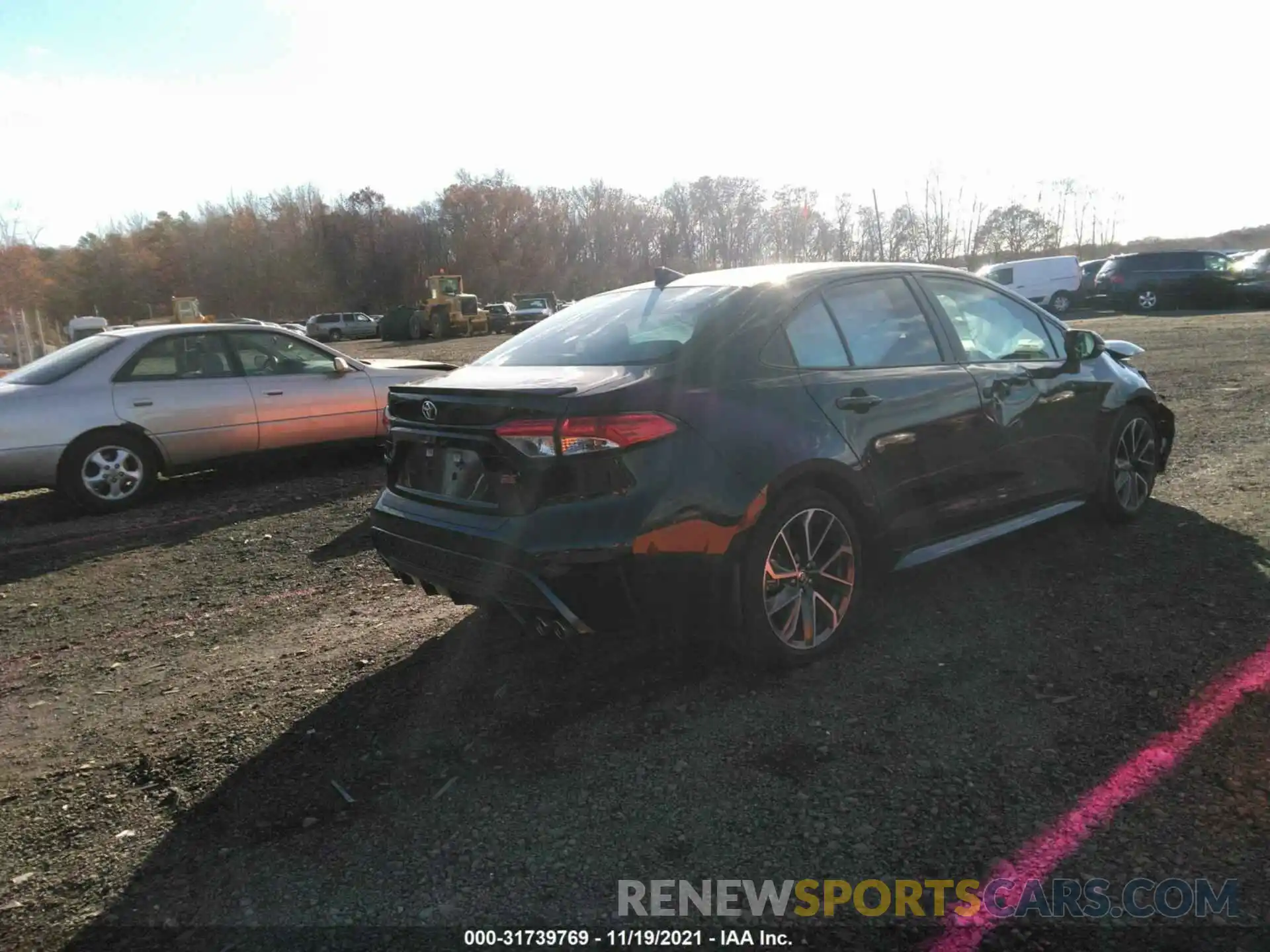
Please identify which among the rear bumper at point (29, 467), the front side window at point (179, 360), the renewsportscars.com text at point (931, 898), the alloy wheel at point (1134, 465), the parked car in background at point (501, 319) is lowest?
the renewsportscars.com text at point (931, 898)

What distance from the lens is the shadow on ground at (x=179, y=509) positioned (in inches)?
244

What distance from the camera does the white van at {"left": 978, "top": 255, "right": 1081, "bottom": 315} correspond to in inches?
1179

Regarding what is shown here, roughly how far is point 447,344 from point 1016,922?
34.9m

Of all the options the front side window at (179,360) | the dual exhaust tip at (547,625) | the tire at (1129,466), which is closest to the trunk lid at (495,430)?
the dual exhaust tip at (547,625)

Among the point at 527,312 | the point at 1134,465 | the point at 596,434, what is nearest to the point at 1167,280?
the point at 1134,465

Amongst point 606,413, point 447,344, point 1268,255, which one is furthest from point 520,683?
point 447,344

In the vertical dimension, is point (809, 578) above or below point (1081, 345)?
below

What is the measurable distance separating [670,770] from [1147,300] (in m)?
29.0

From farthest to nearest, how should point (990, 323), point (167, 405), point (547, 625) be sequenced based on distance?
point (167, 405) < point (990, 323) < point (547, 625)

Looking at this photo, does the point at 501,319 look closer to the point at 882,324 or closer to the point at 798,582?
the point at 882,324

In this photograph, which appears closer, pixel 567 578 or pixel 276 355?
pixel 567 578

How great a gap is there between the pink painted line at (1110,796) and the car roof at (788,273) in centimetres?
217

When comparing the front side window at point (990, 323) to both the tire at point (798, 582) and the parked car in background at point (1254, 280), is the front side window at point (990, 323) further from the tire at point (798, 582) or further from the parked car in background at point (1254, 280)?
the parked car in background at point (1254, 280)

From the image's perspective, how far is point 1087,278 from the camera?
108ft
